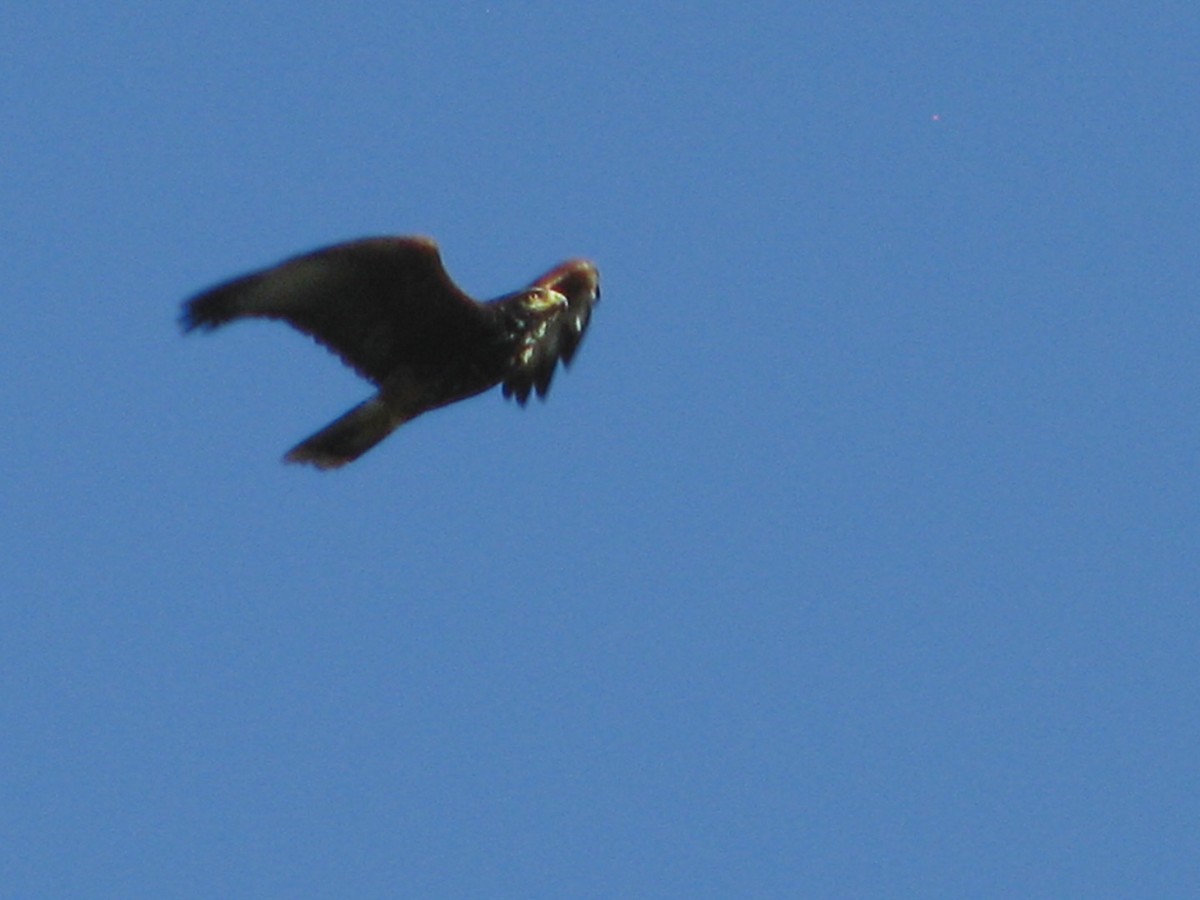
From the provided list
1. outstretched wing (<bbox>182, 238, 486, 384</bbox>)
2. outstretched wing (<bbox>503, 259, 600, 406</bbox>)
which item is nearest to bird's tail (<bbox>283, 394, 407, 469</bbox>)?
outstretched wing (<bbox>182, 238, 486, 384</bbox>)

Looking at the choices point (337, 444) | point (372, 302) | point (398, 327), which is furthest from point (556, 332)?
point (337, 444)

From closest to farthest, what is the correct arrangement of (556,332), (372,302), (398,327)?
(372,302), (398,327), (556,332)

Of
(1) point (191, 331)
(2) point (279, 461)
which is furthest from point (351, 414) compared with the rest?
(1) point (191, 331)

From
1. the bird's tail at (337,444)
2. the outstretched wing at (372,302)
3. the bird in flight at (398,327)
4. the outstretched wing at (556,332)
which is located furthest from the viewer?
the outstretched wing at (556,332)

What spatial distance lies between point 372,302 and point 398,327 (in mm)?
227

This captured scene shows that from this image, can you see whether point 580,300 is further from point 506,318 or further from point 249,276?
point 249,276

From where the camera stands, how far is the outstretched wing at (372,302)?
51.0 ft

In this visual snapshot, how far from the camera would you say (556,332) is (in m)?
17.1

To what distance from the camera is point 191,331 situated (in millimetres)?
14742

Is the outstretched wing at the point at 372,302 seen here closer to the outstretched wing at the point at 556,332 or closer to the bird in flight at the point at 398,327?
the bird in flight at the point at 398,327

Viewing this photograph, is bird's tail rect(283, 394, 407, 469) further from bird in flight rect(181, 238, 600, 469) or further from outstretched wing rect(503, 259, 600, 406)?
outstretched wing rect(503, 259, 600, 406)

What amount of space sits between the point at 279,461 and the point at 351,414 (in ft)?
1.62

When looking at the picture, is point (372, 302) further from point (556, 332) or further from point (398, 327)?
point (556, 332)

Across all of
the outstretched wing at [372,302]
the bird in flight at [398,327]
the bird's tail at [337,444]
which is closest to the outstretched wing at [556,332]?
the bird in flight at [398,327]
